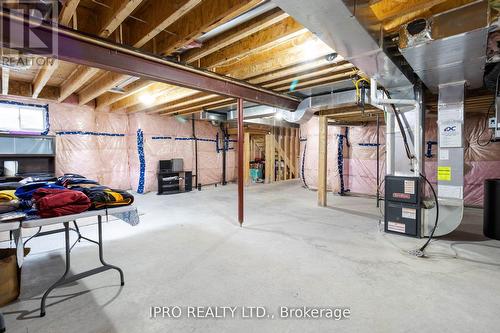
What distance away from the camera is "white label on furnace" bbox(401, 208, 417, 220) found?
9.95 ft

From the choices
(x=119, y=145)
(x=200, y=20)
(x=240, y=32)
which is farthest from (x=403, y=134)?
(x=119, y=145)

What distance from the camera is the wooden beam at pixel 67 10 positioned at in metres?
1.73

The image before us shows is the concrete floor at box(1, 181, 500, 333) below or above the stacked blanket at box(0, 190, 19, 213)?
below

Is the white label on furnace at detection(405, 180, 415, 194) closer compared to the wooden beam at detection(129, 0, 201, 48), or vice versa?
the wooden beam at detection(129, 0, 201, 48)

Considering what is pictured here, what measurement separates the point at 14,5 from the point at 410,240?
14.2 feet

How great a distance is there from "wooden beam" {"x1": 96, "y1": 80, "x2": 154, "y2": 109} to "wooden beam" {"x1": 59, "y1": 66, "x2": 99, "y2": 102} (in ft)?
2.06

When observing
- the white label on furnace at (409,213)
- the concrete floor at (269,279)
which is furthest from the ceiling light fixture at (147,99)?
the white label on furnace at (409,213)

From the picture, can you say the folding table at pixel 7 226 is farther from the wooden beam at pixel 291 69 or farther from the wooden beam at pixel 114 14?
the wooden beam at pixel 291 69

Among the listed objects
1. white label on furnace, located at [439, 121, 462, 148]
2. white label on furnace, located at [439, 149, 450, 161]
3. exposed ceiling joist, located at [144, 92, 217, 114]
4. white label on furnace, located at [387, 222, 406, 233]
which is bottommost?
white label on furnace, located at [387, 222, 406, 233]

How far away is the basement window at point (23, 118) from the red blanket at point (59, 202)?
3969 mm

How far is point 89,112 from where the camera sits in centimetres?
555

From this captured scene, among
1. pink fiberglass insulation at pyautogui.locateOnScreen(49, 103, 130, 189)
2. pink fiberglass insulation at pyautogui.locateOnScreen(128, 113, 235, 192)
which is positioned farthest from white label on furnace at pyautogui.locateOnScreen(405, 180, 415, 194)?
pink fiberglass insulation at pyautogui.locateOnScreen(49, 103, 130, 189)

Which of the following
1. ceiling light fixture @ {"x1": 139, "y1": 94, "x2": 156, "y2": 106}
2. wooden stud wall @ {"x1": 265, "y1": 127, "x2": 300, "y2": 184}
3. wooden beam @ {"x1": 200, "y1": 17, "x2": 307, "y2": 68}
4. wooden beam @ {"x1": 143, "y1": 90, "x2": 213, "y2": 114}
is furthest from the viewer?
wooden stud wall @ {"x1": 265, "y1": 127, "x2": 300, "y2": 184}

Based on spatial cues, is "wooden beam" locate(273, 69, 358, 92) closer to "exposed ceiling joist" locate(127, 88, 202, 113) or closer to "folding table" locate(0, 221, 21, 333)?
"exposed ceiling joist" locate(127, 88, 202, 113)
